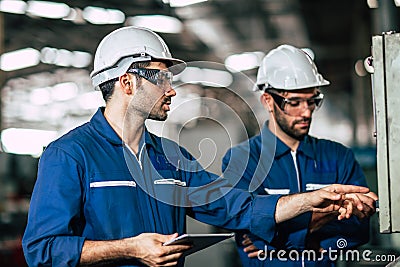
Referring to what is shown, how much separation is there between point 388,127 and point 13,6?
199 inches

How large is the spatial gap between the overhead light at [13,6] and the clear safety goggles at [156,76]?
158 inches

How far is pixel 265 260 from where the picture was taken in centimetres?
296

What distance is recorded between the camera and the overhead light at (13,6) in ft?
20.5

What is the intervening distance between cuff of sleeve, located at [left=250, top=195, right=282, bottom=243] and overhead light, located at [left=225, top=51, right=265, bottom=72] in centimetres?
521

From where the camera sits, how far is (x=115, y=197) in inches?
93.0

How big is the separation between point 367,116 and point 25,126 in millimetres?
3980

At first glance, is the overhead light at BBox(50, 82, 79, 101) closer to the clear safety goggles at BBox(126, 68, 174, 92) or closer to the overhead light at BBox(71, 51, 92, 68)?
the overhead light at BBox(71, 51, 92, 68)

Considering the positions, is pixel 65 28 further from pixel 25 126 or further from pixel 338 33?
pixel 338 33

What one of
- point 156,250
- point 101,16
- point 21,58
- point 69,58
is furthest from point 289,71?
point 21,58

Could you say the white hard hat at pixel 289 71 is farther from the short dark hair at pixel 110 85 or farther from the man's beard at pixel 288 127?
the short dark hair at pixel 110 85

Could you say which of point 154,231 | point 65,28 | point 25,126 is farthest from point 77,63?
point 154,231

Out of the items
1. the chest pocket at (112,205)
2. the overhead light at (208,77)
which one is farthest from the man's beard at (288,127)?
the overhead light at (208,77)

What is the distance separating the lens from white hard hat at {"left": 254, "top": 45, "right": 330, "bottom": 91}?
315 centimetres

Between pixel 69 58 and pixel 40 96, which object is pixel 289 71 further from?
pixel 40 96
